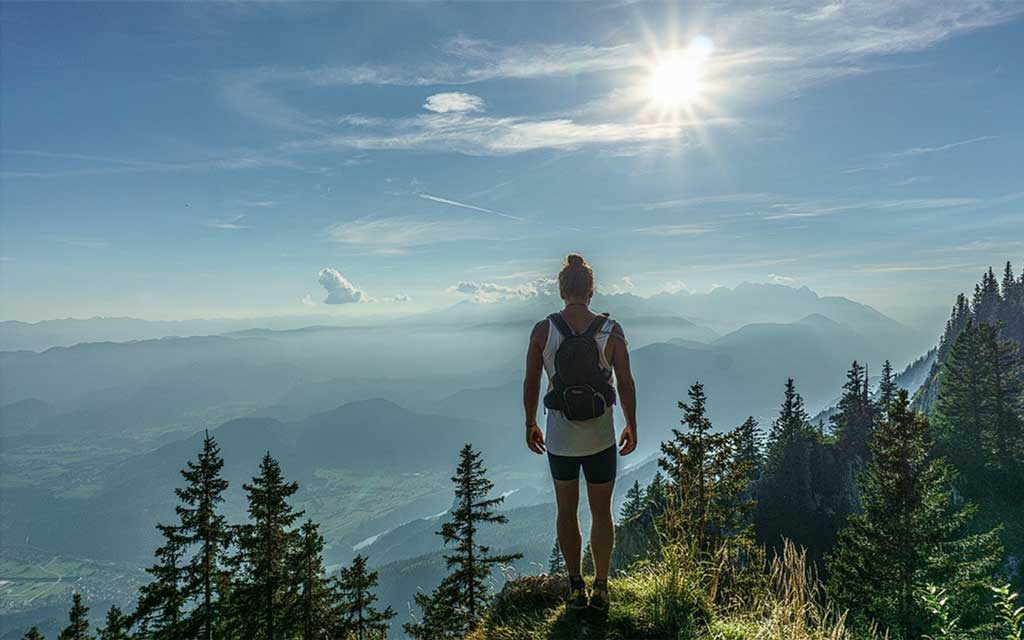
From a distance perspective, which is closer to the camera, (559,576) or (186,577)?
(559,576)

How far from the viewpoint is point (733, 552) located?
20.7 feet

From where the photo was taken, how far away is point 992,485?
36.3m

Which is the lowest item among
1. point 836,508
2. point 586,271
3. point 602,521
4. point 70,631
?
point 836,508

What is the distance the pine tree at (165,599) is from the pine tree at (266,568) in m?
2.07

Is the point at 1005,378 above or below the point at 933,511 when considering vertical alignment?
above

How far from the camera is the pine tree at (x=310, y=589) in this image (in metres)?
18.3

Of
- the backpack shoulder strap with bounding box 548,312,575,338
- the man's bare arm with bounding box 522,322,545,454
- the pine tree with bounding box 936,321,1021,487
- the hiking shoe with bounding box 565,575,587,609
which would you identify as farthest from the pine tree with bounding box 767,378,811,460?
the backpack shoulder strap with bounding box 548,312,575,338

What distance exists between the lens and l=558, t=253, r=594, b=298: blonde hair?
534cm

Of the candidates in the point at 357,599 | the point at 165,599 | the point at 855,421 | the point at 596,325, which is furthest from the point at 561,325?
the point at 855,421

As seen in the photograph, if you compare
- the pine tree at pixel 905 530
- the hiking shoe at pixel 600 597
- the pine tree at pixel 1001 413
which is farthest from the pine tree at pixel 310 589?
the pine tree at pixel 1001 413

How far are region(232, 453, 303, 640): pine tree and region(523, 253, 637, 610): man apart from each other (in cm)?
1594

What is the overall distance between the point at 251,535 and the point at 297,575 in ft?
7.63

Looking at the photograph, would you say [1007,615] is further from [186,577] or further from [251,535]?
[186,577]

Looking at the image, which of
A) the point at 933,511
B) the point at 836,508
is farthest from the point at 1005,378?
the point at 933,511
